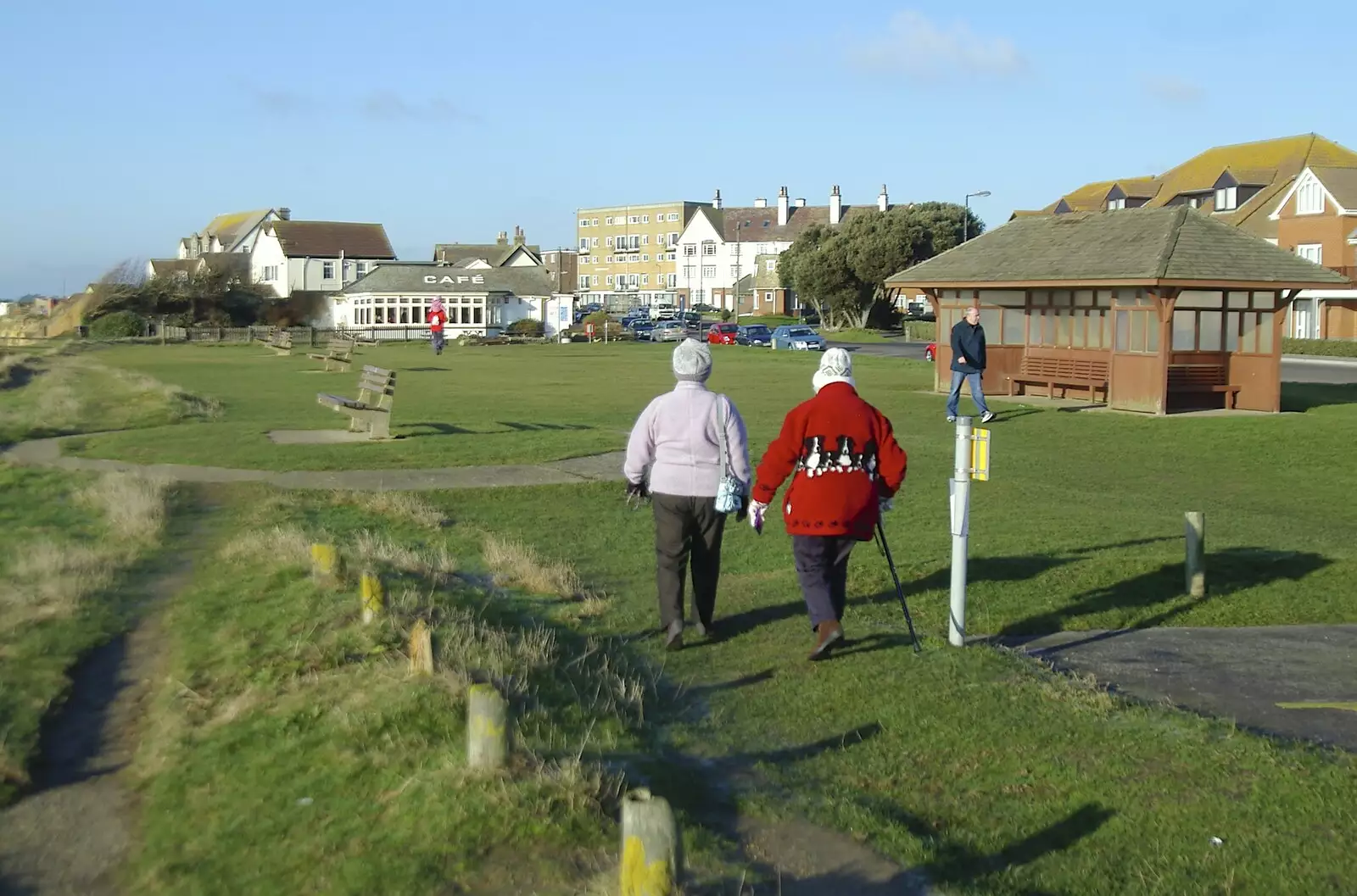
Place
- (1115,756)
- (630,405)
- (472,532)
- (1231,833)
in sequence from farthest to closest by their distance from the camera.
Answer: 1. (630,405)
2. (472,532)
3. (1115,756)
4. (1231,833)

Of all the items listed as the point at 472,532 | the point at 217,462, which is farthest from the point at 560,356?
the point at 472,532

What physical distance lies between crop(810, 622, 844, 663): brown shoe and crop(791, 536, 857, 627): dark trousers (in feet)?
0.12

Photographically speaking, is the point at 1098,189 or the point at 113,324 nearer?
the point at 113,324

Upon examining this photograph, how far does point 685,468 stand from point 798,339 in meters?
54.9

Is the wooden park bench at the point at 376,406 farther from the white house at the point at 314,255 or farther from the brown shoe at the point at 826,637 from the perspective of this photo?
the white house at the point at 314,255

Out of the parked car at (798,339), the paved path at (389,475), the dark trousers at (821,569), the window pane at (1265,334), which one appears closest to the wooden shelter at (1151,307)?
the window pane at (1265,334)

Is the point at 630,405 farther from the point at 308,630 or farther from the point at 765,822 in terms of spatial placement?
the point at 765,822

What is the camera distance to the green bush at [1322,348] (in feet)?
181

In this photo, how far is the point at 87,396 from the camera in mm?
28672

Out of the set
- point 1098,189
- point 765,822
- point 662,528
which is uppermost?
point 1098,189

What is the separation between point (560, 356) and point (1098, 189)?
54.9 meters

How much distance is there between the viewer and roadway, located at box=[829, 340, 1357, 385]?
128ft

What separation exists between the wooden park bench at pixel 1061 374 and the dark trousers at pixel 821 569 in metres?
20.7

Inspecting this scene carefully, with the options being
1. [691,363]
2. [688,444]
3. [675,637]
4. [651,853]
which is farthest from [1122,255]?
[651,853]
